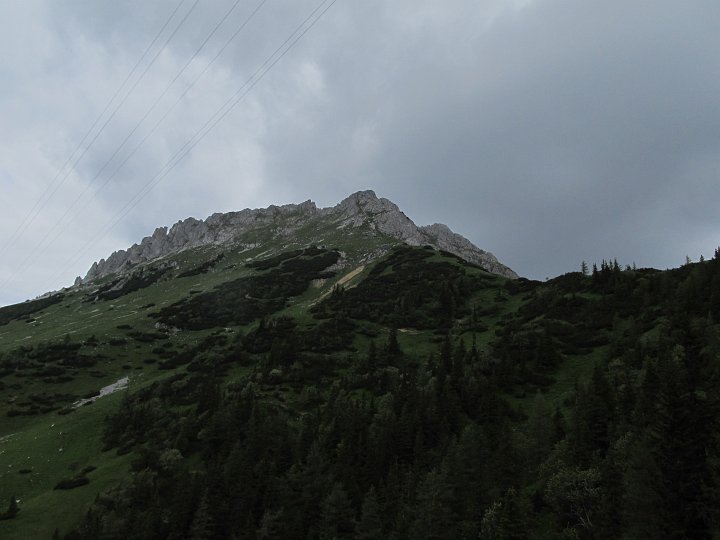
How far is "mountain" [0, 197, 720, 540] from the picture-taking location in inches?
1544

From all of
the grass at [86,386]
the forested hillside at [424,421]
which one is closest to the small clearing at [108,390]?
the grass at [86,386]

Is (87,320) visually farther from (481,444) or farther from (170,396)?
(481,444)

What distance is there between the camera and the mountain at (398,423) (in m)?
39.2

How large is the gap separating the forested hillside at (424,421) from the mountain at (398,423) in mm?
268

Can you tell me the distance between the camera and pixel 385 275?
15938 centimetres

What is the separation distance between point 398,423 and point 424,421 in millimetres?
3556

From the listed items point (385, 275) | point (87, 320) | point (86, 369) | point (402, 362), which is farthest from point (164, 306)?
point (402, 362)

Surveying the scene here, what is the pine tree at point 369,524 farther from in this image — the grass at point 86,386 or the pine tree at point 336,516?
the grass at point 86,386

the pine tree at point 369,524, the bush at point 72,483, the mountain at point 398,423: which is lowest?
the pine tree at point 369,524

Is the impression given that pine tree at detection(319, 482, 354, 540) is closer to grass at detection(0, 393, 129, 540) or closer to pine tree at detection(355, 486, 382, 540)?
pine tree at detection(355, 486, 382, 540)

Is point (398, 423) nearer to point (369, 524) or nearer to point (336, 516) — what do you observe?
point (336, 516)

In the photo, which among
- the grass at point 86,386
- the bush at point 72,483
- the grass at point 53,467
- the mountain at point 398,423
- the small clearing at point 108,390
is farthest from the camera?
the small clearing at point 108,390

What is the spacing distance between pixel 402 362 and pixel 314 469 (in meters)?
38.2

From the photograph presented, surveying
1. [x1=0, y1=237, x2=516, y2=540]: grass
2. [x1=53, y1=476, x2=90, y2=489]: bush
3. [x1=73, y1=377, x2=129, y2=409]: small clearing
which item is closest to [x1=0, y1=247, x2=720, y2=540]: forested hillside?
[x1=53, y1=476, x2=90, y2=489]: bush
